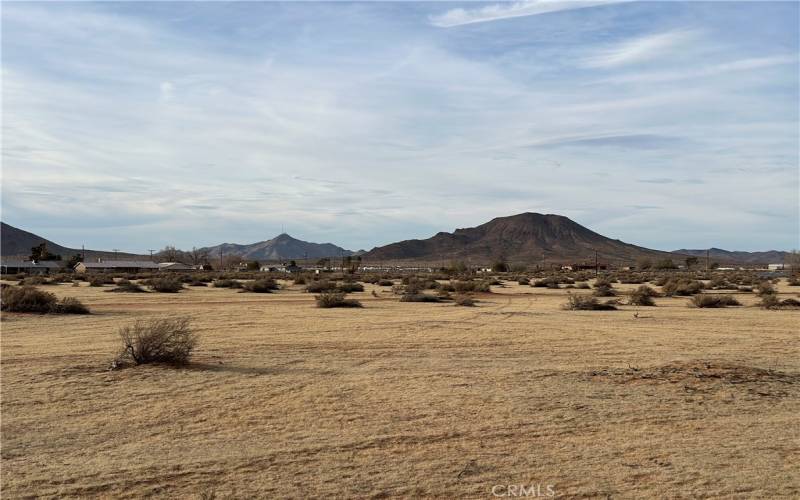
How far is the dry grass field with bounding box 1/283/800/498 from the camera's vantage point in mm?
7484

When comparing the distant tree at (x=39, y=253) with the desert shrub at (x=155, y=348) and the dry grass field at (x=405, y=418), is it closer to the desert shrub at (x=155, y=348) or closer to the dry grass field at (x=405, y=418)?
the dry grass field at (x=405, y=418)

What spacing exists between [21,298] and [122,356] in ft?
47.1

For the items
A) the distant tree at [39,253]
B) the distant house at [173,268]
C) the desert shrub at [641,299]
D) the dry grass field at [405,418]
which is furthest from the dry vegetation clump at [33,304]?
the distant tree at [39,253]

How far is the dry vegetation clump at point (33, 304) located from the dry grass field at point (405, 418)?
7.30 metres

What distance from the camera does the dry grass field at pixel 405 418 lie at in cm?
748

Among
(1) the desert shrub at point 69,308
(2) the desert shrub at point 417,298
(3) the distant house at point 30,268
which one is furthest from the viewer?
(3) the distant house at point 30,268

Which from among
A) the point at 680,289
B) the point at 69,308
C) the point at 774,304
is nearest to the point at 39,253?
the point at 69,308

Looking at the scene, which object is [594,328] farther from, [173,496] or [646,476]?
[173,496]

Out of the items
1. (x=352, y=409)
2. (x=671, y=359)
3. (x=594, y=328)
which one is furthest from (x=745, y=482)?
(x=594, y=328)

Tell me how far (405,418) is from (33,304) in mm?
20617

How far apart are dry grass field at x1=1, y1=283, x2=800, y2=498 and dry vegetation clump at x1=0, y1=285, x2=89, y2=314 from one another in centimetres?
730

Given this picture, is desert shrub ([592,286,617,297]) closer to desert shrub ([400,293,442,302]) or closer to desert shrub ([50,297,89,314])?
desert shrub ([400,293,442,302])

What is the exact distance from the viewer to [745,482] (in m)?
7.49

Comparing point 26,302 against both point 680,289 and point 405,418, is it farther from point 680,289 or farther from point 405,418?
point 680,289
